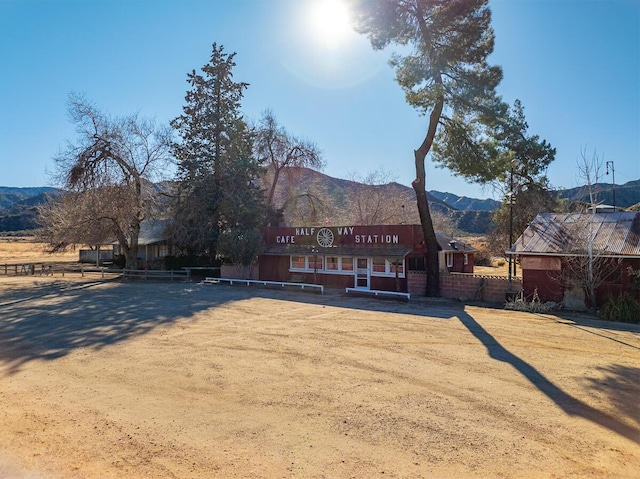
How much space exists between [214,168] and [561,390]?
98.7ft

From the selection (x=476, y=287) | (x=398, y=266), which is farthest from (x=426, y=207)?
(x=476, y=287)

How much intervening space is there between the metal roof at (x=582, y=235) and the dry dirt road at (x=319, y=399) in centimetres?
371

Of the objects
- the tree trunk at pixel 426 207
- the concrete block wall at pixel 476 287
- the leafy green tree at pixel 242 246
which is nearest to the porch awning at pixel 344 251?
the leafy green tree at pixel 242 246

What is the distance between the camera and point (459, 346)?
36.2 ft

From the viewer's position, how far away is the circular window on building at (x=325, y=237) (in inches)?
1008

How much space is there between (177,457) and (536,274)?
56.4ft

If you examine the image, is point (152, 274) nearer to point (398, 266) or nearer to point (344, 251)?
point (344, 251)

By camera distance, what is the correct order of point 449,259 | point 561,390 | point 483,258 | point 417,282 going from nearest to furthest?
1. point 561,390
2. point 417,282
3. point 449,259
4. point 483,258

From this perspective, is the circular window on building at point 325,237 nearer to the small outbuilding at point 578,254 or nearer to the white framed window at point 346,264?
the white framed window at point 346,264

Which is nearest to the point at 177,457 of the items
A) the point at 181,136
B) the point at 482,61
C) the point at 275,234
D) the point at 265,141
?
the point at 482,61

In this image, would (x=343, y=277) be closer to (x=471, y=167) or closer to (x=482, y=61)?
(x=471, y=167)

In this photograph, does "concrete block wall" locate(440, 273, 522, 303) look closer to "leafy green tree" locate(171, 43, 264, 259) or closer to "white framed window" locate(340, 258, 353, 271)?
"white framed window" locate(340, 258, 353, 271)

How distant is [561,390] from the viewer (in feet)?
25.4

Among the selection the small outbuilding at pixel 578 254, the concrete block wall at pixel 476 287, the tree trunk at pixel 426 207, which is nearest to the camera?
the small outbuilding at pixel 578 254
